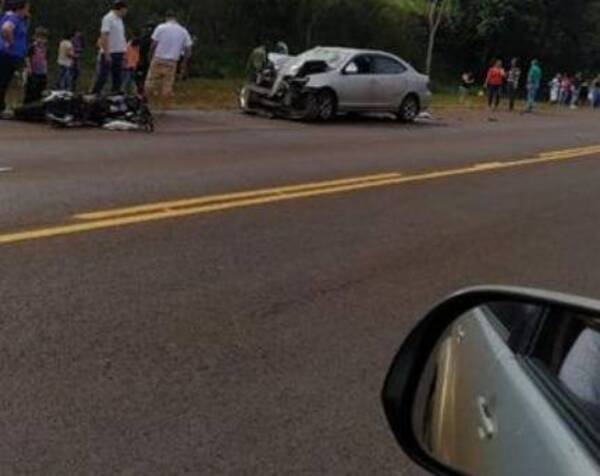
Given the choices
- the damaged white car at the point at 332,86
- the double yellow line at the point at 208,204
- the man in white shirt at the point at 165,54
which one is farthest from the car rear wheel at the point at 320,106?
the double yellow line at the point at 208,204

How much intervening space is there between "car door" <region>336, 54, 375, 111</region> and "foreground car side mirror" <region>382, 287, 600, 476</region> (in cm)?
2069

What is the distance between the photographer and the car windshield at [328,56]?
23062 millimetres

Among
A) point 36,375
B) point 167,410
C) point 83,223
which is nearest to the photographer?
→ point 167,410

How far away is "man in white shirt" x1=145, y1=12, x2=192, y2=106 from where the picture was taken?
63.2 feet

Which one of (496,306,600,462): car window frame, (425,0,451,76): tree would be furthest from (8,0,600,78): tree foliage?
(496,306,600,462): car window frame

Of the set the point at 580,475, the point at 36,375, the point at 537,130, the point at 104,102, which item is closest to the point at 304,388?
the point at 36,375

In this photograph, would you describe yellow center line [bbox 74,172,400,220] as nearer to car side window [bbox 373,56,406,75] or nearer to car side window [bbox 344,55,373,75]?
car side window [bbox 344,55,373,75]

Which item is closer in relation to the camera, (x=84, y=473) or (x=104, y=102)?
(x=84, y=473)

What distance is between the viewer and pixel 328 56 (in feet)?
76.6

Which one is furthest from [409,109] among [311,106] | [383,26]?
[383,26]

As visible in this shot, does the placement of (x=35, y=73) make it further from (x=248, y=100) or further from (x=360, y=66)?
(x=360, y=66)

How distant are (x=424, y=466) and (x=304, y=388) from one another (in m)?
3.01

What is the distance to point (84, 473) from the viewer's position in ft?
13.6

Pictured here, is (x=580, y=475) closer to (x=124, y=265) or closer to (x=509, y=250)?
(x=124, y=265)
